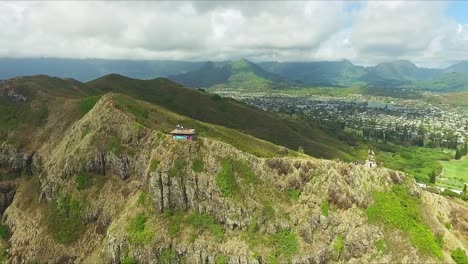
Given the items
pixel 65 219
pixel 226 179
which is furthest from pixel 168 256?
pixel 65 219

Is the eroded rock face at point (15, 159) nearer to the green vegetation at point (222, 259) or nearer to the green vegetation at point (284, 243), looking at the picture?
the green vegetation at point (222, 259)

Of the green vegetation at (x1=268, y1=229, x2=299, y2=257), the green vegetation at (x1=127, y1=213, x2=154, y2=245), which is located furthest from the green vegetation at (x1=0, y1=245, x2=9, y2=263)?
the green vegetation at (x1=268, y1=229, x2=299, y2=257)

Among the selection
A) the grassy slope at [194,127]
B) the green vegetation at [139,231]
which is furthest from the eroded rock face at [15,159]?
the green vegetation at [139,231]

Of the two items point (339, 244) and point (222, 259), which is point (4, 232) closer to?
point (222, 259)

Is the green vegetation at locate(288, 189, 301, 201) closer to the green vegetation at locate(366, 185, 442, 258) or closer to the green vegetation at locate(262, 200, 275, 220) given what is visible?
the green vegetation at locate(262, 200, 275, 220)

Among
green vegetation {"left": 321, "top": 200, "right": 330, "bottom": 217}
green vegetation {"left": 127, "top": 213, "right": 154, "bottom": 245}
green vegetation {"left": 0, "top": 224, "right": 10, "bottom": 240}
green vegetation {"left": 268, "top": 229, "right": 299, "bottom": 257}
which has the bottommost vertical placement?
green vegetation {"left": 0, "top": 224, "right": 10, "bottom": 240}

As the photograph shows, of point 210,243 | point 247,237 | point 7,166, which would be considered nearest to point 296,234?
point 247,237

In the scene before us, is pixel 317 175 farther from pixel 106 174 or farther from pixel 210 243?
pixel 106 174
